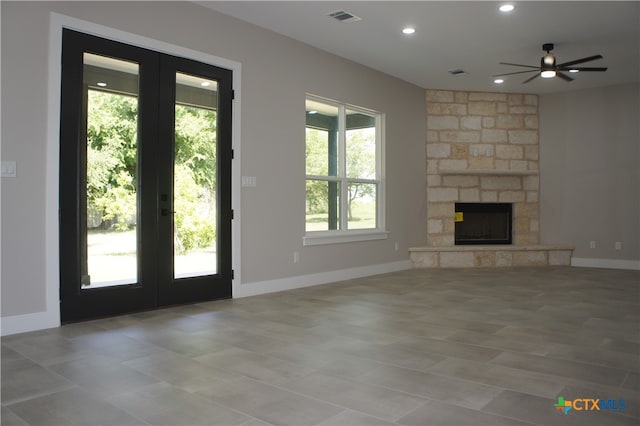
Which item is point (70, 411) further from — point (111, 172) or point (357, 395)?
point (111, 172)

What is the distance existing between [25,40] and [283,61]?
2749mm

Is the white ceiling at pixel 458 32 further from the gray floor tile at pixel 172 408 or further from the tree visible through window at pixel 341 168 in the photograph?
the gray floor tile at pixel 172 408

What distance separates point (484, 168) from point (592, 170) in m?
1.78

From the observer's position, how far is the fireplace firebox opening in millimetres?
8453

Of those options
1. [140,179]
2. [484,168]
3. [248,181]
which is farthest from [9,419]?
[484,168]

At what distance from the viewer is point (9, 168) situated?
350 centimetres

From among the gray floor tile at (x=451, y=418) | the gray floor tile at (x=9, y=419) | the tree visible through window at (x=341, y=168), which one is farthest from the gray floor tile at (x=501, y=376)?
the tree visible through window at (x=341, y=168)

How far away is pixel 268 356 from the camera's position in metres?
3.00

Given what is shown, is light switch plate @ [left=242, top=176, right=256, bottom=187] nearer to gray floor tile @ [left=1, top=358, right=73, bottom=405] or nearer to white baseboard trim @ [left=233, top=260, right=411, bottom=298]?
white baseboard trim @ [left=233, top=260, right=411, bottom=298]

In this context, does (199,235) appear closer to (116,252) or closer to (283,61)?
(116,252)

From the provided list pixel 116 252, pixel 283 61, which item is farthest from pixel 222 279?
pixel 283 61

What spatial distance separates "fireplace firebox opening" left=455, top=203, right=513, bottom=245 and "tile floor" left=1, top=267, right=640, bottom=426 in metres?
3.65

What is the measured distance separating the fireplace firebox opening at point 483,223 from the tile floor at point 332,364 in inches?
144

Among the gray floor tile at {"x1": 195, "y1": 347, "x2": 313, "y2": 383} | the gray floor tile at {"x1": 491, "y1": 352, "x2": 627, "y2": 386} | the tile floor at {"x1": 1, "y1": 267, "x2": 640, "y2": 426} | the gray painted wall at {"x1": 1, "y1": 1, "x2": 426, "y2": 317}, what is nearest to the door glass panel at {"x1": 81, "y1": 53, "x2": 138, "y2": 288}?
the gray painted wall at {"x1": 1, "y1": 1, "x2": 426, "y2": 317}
